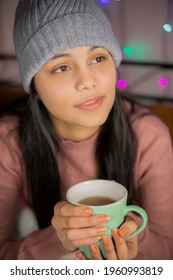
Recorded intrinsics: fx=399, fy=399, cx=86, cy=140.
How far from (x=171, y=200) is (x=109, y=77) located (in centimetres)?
22

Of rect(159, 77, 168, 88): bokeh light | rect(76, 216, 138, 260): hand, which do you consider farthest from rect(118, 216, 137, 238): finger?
rect(159, 77, 168, 88): bokeh light

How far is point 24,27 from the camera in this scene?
1.80 ft

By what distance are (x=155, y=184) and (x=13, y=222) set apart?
0.25m

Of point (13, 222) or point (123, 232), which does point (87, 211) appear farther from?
point (13, 222)

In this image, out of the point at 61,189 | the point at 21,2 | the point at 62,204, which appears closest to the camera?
the point at 62,204

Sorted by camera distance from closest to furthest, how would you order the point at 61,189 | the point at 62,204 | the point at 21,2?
1. the point at 62,204
2. the point at 21,2
3. the point at 61,189

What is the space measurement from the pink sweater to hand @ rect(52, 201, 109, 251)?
0.14 meters

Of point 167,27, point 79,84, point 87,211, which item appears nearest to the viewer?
point 87,211

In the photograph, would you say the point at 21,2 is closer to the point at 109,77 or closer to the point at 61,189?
the point at 109,77

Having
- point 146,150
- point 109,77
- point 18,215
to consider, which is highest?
point 109,77

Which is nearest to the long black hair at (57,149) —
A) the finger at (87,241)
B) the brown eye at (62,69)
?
the brown eye at (62,69)

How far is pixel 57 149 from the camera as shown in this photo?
0.66m

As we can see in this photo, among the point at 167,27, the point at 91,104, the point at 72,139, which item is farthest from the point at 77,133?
the point at 167,27
